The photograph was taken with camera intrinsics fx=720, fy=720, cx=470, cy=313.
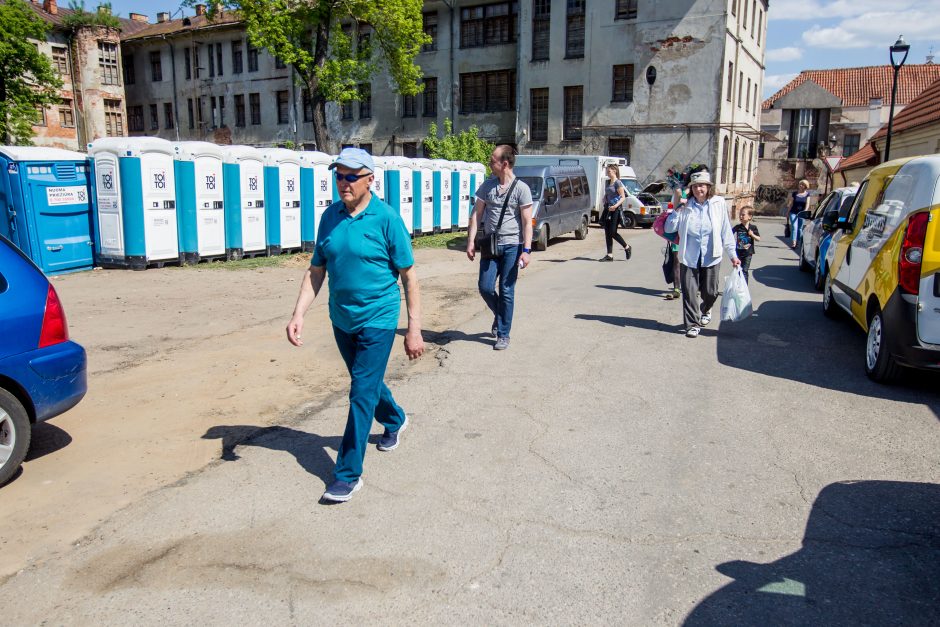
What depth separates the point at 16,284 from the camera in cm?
418

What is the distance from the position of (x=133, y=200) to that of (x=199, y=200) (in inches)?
46.9

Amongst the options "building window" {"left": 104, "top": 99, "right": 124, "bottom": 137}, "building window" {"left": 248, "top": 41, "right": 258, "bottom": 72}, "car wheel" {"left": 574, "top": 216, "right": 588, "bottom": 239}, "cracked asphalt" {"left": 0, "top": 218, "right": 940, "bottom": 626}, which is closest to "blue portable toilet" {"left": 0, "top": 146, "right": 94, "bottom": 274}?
"cracked asphalt" {"left": 0, "top": 218, "right": 940, "bottom": 626}

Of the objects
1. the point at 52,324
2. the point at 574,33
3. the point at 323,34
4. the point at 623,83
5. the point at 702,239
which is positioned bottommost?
the point at 52,324

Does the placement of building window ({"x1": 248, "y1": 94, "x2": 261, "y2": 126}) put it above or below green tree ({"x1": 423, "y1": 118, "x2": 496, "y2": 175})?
above

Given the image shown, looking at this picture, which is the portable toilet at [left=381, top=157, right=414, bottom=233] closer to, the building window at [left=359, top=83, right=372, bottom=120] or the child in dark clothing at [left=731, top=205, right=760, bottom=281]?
the child in dark clothing at [left=731, top=205, right=760, bottom=281]

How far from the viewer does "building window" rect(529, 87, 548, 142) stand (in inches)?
1394

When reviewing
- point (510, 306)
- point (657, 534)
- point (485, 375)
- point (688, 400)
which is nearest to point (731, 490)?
point (657, 534)

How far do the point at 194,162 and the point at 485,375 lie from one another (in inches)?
334

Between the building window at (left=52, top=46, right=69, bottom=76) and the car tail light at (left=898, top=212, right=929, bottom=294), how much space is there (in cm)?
5105

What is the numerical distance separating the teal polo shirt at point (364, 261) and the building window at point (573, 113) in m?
32.4

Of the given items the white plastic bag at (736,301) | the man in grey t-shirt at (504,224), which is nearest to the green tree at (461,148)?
the white plastic bag at (736,301)

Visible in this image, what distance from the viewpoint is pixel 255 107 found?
145ft

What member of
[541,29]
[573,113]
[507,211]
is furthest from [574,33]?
[507,211]

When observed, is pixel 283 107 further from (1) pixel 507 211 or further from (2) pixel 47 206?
(1) pixel 507 211
